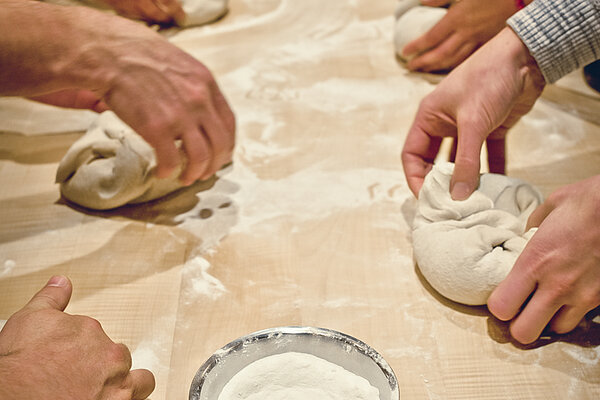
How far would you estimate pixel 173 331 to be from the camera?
136cm

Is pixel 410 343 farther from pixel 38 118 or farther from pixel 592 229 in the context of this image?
pixel 38 118

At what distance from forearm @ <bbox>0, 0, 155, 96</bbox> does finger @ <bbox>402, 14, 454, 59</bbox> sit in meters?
1.20

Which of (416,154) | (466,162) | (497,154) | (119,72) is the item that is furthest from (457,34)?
(119,72)

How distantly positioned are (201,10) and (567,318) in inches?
78.5

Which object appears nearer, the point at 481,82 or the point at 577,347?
the point at 577,347

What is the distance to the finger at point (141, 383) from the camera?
1115 mm

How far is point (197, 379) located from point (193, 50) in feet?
5.63

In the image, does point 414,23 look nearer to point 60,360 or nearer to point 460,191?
point 460,191

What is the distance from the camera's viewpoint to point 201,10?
2.62 m

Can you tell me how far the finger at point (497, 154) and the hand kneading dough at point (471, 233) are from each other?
0.75 ft

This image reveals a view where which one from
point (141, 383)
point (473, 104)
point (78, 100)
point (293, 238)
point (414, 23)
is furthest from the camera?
point (414, 23)

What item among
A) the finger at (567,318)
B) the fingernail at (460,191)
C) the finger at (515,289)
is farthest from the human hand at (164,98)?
the finger at (567,318)

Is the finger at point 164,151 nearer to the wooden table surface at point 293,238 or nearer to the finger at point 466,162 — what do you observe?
the wooden table surface at point 293,238

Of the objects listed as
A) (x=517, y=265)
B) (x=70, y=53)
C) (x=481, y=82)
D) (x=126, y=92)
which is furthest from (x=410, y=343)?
(x=70, y=53)
